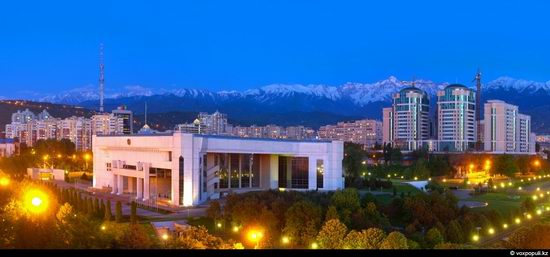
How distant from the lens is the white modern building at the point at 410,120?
219 feet

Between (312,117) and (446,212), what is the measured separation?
104741mm

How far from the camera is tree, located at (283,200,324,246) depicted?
15359 millimetres

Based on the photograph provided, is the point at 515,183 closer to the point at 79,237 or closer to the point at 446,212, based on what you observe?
the point at 446,212

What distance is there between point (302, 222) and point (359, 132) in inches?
2830

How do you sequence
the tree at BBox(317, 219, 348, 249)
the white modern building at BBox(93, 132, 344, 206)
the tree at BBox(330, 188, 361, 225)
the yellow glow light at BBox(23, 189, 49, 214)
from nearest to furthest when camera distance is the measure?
the tree at BBox(317, 219, 348, 249) < the yellow glow light at BBox(23, 189, 49, 214) < the tree at BBox(330, 188, 361, 225) < the white modern building at BBox(93, 132, 344, 206)

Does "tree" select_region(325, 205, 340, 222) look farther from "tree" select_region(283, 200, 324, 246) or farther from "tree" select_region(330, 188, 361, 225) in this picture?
"tree" select_region(330, 188, 361, 225)

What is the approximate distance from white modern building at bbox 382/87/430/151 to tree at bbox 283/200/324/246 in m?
51.5

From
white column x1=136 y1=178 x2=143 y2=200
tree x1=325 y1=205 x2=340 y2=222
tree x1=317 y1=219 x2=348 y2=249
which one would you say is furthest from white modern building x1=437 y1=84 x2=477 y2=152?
tree x1=317 y1=219 x2=348 y2=249

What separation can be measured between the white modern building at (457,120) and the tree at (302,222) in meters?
50.3

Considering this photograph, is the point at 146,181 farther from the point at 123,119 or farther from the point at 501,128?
the point at 501,128

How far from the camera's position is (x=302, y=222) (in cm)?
1619

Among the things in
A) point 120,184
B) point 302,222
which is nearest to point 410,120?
point 120,184

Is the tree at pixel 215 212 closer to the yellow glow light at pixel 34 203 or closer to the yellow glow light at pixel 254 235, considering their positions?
the yellow glow light at pixel 254 235
